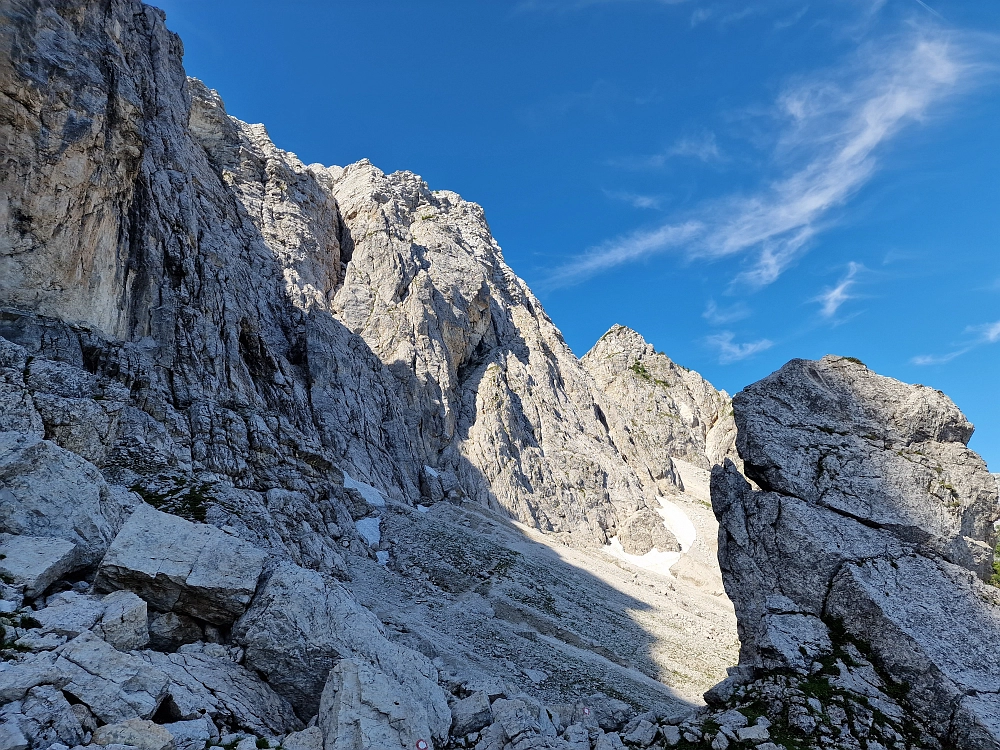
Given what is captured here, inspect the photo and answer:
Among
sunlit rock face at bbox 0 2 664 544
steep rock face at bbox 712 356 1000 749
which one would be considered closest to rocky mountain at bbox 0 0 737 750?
sunlit rock face at bbox 0 2 664 544

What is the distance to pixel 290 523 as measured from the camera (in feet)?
125

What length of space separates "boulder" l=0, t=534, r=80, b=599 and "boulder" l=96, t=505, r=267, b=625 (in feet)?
2.89

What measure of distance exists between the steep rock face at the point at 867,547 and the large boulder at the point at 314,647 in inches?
402

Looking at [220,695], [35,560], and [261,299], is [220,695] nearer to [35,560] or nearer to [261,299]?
[35,560]

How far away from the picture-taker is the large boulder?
52.6ft

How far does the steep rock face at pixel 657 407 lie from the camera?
99938 mm

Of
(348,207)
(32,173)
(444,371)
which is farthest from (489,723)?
(348,207)

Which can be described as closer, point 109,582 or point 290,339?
point 109,582

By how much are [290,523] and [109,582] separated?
22.6 m

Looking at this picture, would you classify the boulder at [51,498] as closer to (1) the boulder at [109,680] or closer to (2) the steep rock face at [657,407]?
(1) the boulder at [109,680]

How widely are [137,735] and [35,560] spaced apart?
6.35 metres

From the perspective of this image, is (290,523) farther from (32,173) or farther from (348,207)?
(348,207)

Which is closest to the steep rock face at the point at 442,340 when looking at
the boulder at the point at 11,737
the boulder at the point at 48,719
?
the boulder at the point at 48,719

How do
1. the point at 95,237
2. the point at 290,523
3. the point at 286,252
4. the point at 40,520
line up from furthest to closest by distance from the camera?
the point at 286,252 → the point at 95,237 → the point at 290,523 → the point at 40,520
